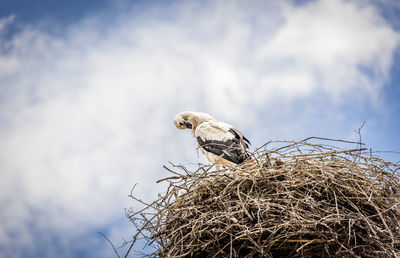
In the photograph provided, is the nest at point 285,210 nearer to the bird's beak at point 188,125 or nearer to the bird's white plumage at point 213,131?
the bird's white plumage at point 213,131

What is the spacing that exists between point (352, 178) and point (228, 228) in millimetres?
994

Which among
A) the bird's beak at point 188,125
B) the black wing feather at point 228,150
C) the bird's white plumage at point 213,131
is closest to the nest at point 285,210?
the black wing feather at point 228,150

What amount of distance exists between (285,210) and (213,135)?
10.00 ft

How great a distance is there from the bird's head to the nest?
2876 mm

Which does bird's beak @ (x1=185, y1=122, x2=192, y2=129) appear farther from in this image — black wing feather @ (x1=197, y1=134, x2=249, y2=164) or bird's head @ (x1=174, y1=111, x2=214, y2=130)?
black wing feather @ (x1=197, y1=134, x2=249, y2=164)

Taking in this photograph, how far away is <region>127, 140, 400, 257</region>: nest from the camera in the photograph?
91.7 inches

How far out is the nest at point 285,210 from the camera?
233cm

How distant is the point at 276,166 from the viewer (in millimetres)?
2852

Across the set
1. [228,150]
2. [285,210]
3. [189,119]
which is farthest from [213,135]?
[285,210]

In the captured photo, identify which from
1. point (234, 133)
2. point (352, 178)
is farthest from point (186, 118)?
point (352, 178)

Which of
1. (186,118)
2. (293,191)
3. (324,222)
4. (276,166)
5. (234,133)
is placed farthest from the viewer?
(186,118)

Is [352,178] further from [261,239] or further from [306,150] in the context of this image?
[261,239]

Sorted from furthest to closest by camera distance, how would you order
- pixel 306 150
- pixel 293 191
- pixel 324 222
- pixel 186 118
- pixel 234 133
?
pixel 186 118
pixel 234 133
pixel 306 150
pixel 293 191
pixel 324 222

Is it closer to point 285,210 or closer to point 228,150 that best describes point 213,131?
point 228,150
